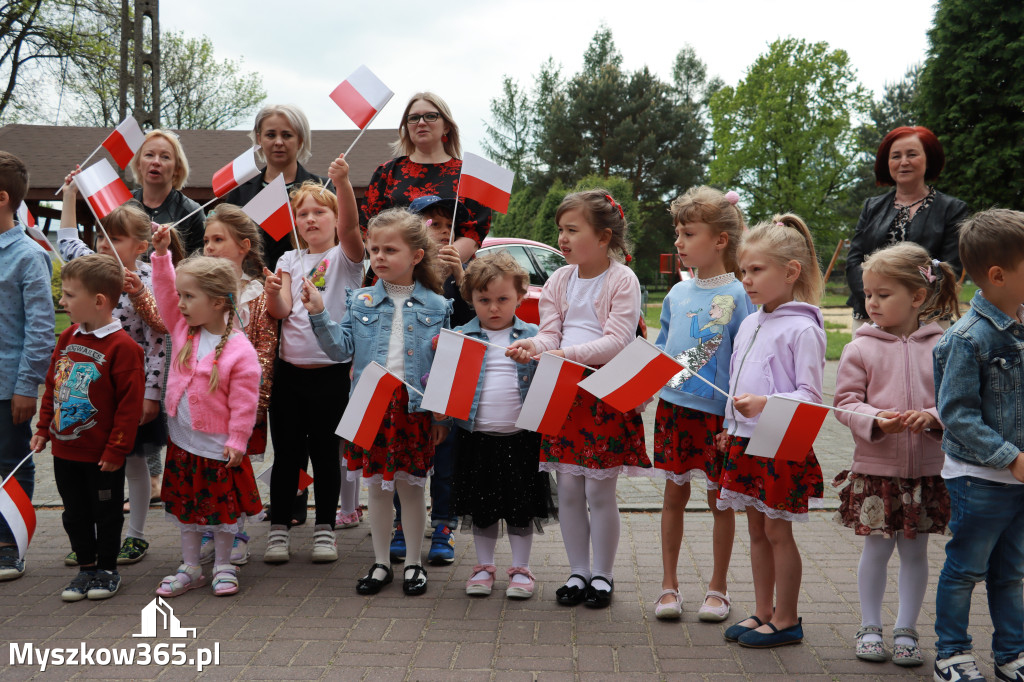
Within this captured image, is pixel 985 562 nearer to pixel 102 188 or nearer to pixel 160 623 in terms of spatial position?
pixel 160 623

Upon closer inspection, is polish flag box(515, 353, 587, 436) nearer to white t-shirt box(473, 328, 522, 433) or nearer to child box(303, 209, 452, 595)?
white t-shirt box(473, 328, 522, 433)

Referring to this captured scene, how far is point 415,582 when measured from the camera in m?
3.83

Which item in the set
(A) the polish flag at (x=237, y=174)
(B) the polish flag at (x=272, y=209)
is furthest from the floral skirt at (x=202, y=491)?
(A) the polish flag at (x=237, y=174)

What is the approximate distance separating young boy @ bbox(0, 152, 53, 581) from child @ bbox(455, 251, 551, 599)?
2.19 metres

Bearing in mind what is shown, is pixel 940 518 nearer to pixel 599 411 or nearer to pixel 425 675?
pixel 599 411

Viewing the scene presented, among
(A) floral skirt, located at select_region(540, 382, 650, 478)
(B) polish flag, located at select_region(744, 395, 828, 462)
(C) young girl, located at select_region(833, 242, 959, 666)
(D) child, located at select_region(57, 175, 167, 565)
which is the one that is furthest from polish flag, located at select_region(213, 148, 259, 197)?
(C) young girl, located at select_region(833, 242, 959, 666)

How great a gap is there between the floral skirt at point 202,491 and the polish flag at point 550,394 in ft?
4.74

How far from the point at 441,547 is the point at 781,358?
215cm

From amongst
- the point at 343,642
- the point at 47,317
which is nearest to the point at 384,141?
the point at 47,317

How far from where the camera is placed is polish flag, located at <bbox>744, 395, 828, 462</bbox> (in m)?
2.95

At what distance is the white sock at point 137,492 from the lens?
4.37 m

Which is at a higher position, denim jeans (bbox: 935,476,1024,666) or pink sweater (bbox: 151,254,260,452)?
pink sweater (bbox: 151,254,260,452)

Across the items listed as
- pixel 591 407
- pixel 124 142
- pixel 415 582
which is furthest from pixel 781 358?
pixel 124 142

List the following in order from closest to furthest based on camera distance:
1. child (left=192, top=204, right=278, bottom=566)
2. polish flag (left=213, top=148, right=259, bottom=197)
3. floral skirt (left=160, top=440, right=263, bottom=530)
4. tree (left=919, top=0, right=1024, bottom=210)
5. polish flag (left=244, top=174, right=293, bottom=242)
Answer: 1. floral skirt (left=160, top=440, right=263, bottom=530)
2. polish flag (left=244, top=174, right=293, bottom=242)
3. child (left=192, top=204, right=278, bottom=566)
4. polish flag (left=213, top=148, right=259, bottom=197)
5. tree (left=919, top=0, right=1024, bottom=210)
